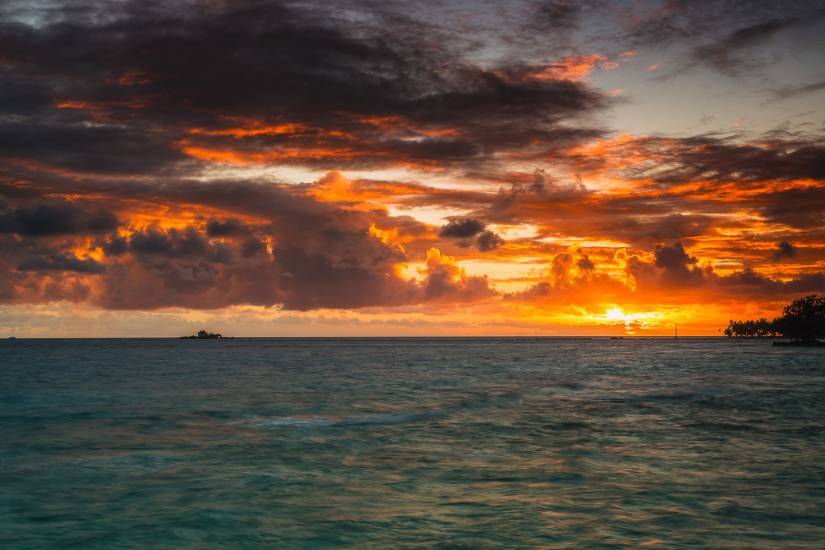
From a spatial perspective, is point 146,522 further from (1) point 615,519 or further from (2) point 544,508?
(1) point 615,519

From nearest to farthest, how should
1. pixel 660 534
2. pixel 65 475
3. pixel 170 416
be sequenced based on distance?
1. pixel 660 534
2. pixel 65 475
3. pixel 170 416

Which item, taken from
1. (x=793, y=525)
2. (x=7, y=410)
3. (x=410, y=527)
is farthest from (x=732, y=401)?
(x=7, y=410)

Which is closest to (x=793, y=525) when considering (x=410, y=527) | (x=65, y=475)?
(x=410, y=527)

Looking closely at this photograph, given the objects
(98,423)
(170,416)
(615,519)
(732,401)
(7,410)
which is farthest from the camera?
(732,401)

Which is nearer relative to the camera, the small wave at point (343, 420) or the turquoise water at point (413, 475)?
the turquoise water at point (413, 475)

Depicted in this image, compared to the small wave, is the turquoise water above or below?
above

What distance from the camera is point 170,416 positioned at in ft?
143

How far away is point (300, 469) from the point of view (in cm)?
2573

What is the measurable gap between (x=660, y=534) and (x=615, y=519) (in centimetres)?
154

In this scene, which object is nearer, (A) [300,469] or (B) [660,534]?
(B) [660,534]

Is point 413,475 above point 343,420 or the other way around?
above

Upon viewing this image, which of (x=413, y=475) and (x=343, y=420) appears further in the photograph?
(x=343, y=420)

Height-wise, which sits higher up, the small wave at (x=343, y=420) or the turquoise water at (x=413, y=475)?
the turquoise water at (x=413, y=475)

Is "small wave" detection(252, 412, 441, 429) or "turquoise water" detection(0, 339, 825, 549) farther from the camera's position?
"small wave" detection(252, 412, 441, 429)
